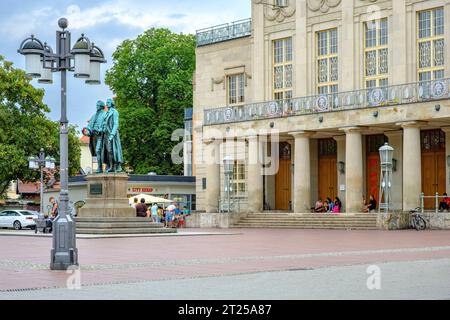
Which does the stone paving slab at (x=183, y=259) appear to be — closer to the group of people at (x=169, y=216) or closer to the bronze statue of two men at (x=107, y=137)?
the bronze statue of two men at (x=107, y=137)

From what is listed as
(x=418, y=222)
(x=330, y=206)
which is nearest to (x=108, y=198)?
(x=418, y=222)

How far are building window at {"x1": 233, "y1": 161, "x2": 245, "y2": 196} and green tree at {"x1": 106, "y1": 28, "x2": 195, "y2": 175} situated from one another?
759 inches

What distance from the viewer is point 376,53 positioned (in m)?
47.3

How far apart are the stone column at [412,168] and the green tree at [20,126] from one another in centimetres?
3127

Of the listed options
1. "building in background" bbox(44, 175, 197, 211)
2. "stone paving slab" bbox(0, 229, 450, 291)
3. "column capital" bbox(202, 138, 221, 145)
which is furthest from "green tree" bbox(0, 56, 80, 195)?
"stone paving slab" bbox(0, 229, 450, 291)

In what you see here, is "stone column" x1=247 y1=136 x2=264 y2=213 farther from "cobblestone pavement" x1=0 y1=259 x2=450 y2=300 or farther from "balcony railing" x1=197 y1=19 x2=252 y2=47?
"cobblestone pavement" x1=0 y1=259 x2=450 y2=300

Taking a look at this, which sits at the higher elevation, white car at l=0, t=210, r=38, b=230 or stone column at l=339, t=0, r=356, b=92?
stone column at l=339, t=0, r=356, b=92

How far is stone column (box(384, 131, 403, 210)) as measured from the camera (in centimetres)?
4694

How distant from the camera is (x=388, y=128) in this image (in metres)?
45.8

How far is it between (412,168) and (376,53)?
8.17 meters

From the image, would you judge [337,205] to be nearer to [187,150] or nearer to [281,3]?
[281,3]

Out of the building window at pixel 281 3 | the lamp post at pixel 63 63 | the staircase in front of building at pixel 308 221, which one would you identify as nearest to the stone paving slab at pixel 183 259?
the lamp post at pixel 63 63
